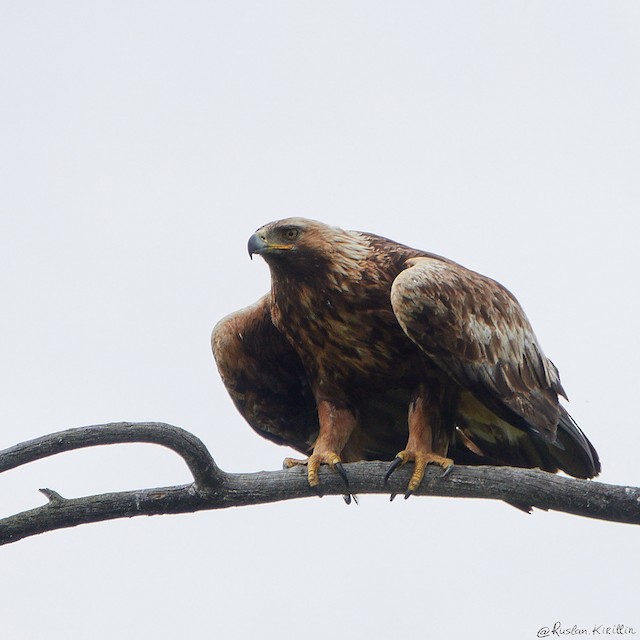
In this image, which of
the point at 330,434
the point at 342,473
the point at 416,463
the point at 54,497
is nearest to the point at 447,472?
the point at 416,463

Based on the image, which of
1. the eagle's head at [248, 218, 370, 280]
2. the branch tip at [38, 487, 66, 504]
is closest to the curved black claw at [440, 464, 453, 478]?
the eagle's head at [248, 218, 370, 280]

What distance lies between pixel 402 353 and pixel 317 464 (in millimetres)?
908

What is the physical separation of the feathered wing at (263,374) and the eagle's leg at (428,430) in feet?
3.47

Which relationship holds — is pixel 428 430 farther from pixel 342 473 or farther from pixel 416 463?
pixel 342 473

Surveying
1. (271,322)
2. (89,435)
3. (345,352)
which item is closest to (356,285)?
(345,352)

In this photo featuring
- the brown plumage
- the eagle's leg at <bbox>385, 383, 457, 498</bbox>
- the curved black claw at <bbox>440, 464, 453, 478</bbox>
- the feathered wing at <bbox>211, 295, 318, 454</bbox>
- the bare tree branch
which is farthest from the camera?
the feathered wing at <bbox>211, 295, 318, 454</bbox>

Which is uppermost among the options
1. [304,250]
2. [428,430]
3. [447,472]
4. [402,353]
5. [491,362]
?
[304,250]

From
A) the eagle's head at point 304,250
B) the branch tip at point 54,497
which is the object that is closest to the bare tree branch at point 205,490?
the branch tip at point 54,497

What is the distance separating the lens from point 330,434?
679 cm

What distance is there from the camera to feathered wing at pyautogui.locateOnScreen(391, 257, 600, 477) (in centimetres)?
618

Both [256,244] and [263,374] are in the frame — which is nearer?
[256,244]

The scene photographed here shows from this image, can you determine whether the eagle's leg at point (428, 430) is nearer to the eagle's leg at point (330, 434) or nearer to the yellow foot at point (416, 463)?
the yellow foot at point (416, 463)

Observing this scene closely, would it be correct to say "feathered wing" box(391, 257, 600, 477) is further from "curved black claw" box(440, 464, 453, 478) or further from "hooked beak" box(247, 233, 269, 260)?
"hooked beak" box(247, 233, 269, 260)

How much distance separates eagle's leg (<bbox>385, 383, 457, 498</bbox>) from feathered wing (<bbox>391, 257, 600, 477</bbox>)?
0.23 meters
